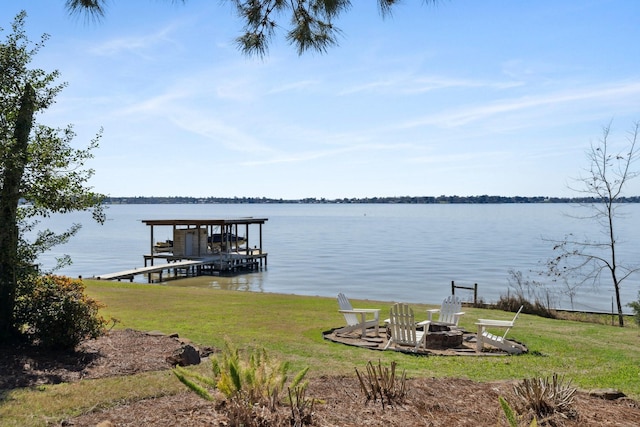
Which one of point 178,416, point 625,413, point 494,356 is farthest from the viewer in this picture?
point 494,356

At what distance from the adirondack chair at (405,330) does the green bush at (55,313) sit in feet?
16.2

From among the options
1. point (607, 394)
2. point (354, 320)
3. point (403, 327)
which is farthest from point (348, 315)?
point (607, 394)

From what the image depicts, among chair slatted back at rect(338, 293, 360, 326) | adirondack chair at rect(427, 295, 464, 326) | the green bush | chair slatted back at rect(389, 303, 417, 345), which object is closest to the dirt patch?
the green bush

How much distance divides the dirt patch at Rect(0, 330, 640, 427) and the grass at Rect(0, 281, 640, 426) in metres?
0.47

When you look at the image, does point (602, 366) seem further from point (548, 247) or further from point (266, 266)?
point (548, 247)

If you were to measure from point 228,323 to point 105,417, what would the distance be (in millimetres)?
7265

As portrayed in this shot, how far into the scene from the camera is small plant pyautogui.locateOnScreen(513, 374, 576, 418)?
478 centimetres

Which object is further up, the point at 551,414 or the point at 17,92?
the point at 17,92

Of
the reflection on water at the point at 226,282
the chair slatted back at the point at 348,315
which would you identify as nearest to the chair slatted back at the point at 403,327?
the chair slatted back at the point at 348,315

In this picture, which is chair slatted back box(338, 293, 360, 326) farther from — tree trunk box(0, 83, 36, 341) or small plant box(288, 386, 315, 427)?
small plant box(288, 386, 315, 427)

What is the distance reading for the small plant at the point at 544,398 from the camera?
478 centimetres

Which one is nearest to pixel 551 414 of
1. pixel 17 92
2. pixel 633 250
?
pixel 17 92

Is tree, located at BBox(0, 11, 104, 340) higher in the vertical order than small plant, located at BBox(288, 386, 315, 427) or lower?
higher

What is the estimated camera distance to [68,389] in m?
5.89
